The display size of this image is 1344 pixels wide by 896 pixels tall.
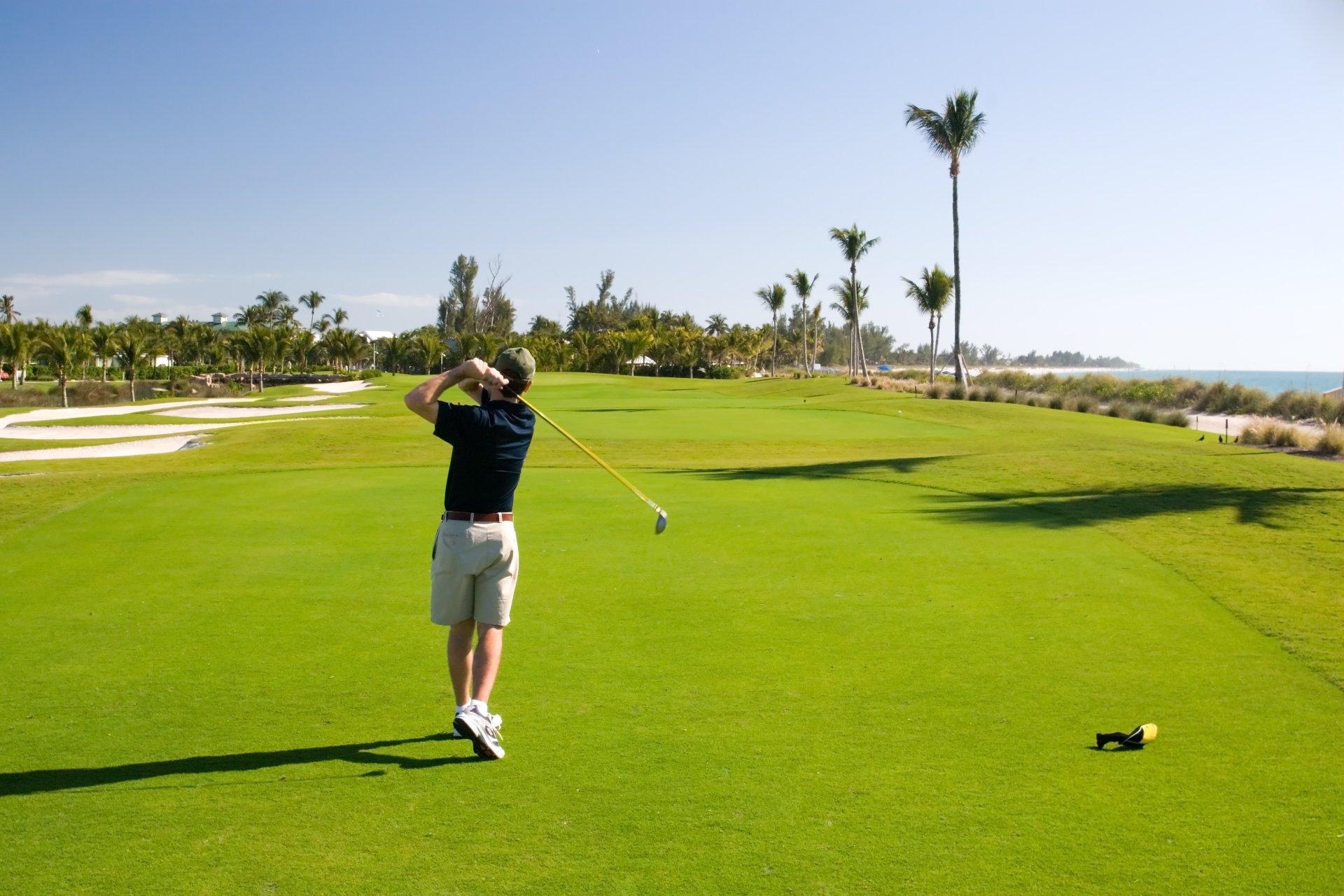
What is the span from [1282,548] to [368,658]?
9.56m

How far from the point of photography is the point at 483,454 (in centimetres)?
578

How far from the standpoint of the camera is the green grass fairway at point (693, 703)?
14.6 feet

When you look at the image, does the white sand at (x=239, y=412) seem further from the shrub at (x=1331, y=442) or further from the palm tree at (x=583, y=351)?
the palm tree at (x=583, y=351)

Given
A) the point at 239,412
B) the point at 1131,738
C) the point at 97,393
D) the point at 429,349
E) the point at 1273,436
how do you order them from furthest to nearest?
1. the point at 429,349
2. the point at 97,393
3. the point at 239,412
4. the point at 1273,436
5. the point at 1131,738

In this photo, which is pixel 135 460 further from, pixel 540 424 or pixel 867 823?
pixel 867 823

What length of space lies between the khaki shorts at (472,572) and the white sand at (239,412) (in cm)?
3462

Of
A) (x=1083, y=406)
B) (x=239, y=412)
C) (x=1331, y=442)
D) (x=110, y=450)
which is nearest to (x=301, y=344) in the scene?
(x=239, y=412)

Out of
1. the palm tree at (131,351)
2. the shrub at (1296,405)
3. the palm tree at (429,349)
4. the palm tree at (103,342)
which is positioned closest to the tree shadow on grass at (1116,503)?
the shrub at (1296,405)

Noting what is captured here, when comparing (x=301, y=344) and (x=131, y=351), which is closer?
(x=131, y=351)

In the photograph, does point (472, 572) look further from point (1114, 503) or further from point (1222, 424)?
point (1222, 424)

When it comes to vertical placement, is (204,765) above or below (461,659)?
below

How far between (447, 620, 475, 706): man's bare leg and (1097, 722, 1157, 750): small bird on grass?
3.26 metres

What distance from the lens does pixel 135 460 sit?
23.3 metres

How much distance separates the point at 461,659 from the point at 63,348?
5095 centimetres
